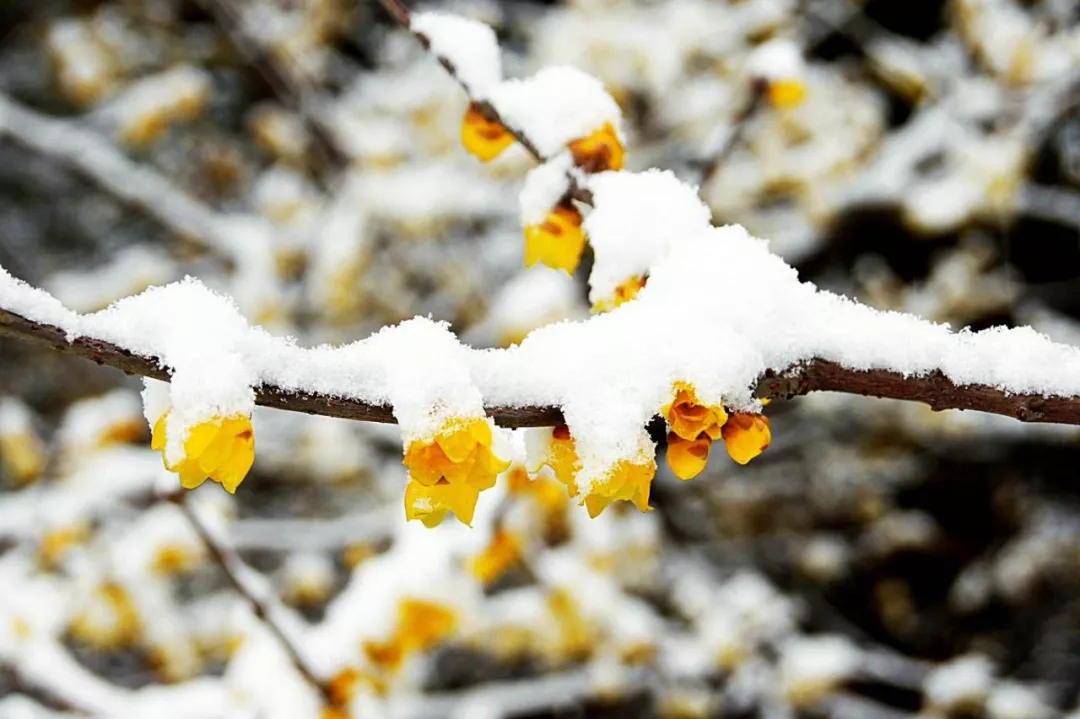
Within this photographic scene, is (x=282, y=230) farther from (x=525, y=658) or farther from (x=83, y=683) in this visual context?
(x=83, y=683)

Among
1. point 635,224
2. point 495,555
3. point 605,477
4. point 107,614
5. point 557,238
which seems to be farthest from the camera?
point 107,614

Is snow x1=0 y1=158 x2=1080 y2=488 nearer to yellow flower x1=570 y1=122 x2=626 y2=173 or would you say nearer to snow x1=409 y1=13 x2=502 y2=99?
yellow flower x1=570 y1=122 x2=626 y2=173

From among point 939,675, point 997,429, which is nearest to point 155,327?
point 939,675

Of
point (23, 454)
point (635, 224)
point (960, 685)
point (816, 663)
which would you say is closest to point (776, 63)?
point (635, 224)

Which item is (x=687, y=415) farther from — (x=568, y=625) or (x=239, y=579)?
(x=568, y=625)

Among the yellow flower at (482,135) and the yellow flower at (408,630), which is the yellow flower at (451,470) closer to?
the yellow flower at (482,135)
